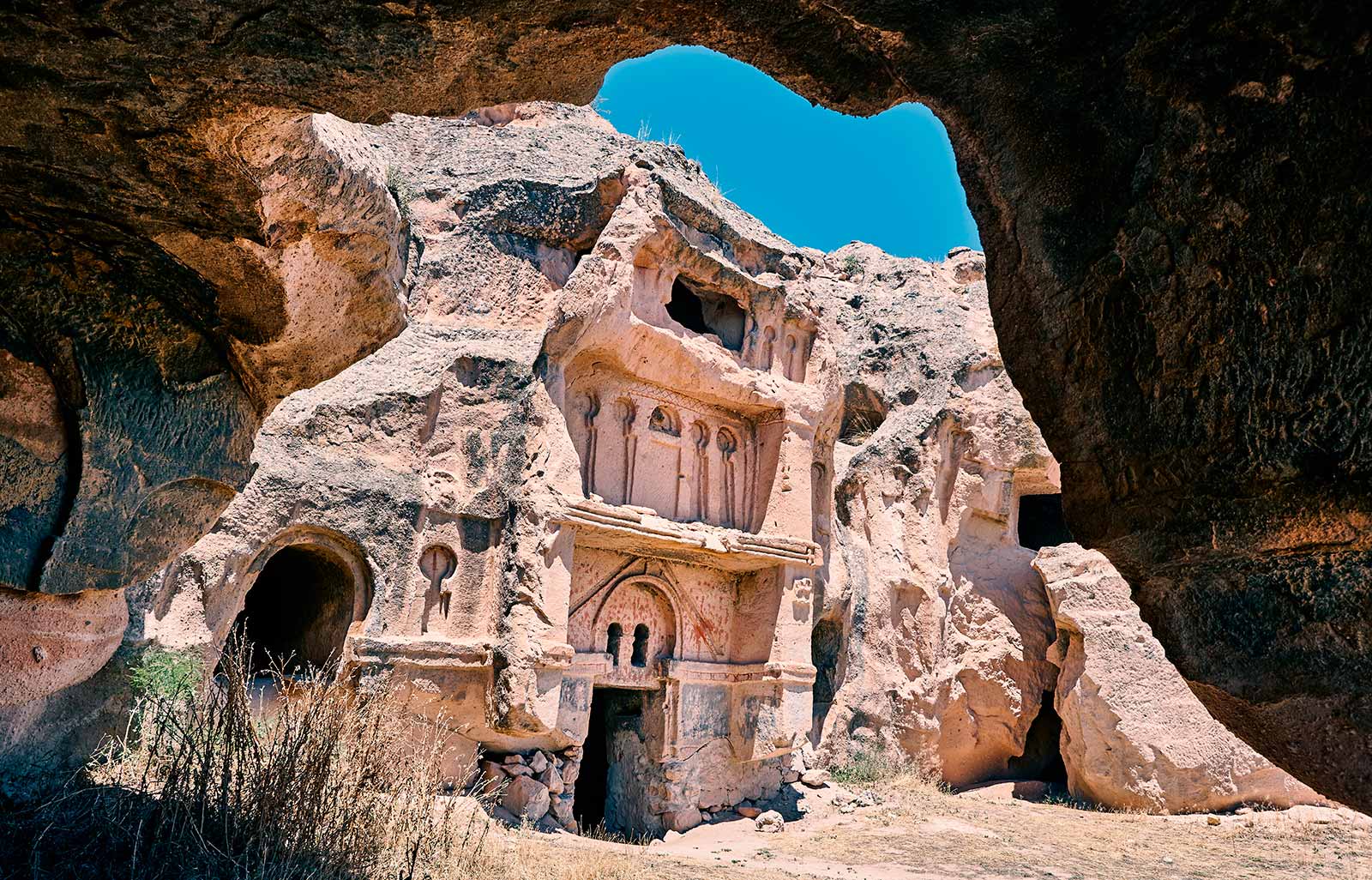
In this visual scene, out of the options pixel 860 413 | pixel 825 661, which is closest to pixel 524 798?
pixel 825 661

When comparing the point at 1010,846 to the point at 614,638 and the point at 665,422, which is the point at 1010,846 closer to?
the point at 614,638

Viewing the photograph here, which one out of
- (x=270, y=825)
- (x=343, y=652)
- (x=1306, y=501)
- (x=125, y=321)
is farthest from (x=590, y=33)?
(x=343, y=652)

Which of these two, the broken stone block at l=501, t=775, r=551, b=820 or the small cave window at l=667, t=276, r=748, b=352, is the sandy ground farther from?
the small cave window at l=667, t=276, r=748, b=352

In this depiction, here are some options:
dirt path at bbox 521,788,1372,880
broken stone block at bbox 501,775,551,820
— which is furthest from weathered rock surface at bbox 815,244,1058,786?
broken stone block at bbox 501,775,551,820

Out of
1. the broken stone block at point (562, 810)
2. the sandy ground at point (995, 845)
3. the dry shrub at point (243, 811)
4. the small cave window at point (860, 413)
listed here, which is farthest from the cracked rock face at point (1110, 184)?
the small cave window at point (860, 413)

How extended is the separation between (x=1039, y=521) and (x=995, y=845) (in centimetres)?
906

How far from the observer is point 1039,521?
17828 mm

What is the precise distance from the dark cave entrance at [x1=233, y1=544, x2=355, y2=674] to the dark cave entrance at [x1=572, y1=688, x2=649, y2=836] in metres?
3.07

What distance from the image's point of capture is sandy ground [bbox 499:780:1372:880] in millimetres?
8477

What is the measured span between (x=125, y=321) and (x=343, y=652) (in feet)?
19.4

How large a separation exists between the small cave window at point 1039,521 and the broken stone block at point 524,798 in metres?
11.4

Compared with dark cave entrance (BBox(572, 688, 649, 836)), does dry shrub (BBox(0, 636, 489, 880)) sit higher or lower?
higher

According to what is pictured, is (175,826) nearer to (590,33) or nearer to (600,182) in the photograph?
(590,33)

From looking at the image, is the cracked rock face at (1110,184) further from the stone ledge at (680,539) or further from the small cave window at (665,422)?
the small cave window at (665,422)
